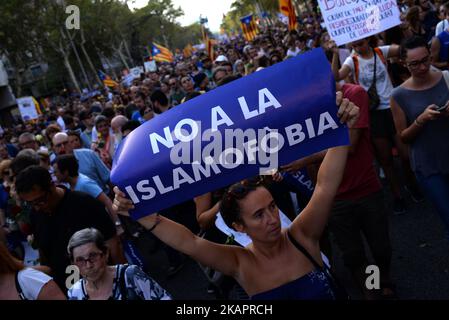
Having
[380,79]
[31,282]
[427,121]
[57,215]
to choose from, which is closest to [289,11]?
[380,79]

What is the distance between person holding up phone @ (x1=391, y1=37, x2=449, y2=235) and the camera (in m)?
3.34

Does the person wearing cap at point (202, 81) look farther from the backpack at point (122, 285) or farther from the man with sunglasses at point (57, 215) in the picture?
the backpack at point (122, 285)

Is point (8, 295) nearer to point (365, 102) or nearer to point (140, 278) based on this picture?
point (140, 278)

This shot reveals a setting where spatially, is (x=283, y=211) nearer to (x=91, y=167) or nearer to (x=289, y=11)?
(x=91, y=167)

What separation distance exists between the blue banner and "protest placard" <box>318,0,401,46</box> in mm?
3353

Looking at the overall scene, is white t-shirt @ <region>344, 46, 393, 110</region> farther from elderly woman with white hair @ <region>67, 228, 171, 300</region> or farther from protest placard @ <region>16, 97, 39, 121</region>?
protest placard @ <region>16, 97, 39, 121</region>

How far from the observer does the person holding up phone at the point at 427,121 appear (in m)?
3.34

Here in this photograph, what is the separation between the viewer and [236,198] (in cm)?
242

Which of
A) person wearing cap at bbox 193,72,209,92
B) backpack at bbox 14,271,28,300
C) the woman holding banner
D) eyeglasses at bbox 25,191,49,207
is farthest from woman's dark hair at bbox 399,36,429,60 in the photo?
person wearing cap at bbox 193,72,209,92

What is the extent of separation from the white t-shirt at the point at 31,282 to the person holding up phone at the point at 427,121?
2.64 meters

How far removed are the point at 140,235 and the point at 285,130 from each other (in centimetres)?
542

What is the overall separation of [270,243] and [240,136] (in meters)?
0.59

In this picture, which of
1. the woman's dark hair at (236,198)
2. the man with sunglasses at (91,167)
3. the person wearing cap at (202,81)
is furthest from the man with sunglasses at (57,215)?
the person wearing cap at (202,81)
